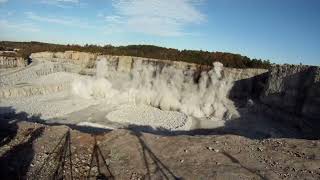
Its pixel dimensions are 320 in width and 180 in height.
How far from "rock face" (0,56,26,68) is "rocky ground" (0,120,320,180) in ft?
98.2

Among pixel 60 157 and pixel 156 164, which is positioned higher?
pixel 156 164

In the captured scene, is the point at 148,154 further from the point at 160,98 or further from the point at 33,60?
the point at 33,60

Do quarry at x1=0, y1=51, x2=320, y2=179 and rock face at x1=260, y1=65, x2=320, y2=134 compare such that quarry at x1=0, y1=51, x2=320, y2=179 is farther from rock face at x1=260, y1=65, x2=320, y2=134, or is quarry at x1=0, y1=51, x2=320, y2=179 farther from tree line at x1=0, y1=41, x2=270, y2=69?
tree line at x1=0, y1=41, x2=270, y2=69

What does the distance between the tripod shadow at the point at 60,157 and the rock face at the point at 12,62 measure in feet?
100

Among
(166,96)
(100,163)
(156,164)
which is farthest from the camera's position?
(166,96)

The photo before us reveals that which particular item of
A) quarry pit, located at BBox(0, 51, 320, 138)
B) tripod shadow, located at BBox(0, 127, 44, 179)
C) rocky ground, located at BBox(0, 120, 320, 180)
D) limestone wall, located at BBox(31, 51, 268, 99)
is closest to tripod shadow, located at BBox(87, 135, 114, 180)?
rocky ground, located at BBox(0, 120, 320, 180)

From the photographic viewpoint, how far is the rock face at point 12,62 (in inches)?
1663

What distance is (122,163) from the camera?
1120cm

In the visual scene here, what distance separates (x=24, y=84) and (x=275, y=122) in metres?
17.9

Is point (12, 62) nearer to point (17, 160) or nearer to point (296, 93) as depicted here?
point (296, 93)

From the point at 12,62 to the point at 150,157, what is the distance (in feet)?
113

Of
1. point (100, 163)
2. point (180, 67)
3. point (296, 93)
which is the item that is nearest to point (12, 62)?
point (180, 67)

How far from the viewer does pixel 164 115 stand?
25.2 m

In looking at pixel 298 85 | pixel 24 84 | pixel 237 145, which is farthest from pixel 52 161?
pixel 24 84
